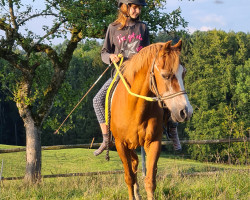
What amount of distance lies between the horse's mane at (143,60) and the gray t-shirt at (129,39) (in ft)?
1.93

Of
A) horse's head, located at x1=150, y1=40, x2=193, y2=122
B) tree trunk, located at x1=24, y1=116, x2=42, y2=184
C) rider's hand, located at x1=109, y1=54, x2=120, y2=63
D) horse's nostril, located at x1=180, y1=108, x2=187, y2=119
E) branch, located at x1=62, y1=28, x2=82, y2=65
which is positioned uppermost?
branch, located at x1=62, y1=28, x2=82, y2=65

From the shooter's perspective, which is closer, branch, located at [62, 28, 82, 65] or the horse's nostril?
the horse's nostril

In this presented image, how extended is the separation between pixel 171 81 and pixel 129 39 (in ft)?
5.56

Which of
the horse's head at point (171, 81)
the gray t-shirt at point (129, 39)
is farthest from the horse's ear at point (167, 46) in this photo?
the gray t-shirt at point (129, 39)

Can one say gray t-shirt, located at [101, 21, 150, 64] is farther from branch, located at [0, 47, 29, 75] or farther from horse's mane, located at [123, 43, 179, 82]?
branch, located at [0, 47, 29, 75]

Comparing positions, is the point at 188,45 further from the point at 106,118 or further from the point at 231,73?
the point at 106,118

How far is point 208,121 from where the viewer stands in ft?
122

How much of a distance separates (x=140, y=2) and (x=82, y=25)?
16.8 ft

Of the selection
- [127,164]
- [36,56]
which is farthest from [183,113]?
[36,56]

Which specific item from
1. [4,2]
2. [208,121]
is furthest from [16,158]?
[208,121]

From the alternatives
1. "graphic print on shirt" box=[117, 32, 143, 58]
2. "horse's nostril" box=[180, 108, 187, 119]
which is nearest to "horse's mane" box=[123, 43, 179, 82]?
"horse's nostril" box=[180, 108, 187, 119]

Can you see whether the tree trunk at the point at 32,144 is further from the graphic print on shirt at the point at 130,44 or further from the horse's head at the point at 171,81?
the horse's head at the point at 171,81

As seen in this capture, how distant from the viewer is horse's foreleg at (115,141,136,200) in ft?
15.4

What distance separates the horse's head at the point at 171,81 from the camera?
3.44m
